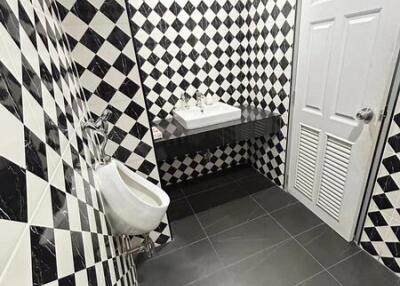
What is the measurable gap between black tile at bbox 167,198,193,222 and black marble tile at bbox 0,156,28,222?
1659 millimetres

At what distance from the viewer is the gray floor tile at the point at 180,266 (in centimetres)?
142

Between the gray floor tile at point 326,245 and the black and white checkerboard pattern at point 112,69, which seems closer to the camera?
the black and white checkerboard pattern at point 112,69

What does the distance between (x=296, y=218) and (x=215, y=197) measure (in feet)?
2.56

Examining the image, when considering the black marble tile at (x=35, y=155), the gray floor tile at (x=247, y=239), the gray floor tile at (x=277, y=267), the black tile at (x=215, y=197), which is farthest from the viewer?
the black tile at (x=215, y=197)

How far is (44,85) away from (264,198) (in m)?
1.97

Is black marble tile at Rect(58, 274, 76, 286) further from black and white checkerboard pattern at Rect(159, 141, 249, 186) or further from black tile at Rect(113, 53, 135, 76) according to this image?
black and white checkerboard pattern at Rect(159, 141, 249, 186)

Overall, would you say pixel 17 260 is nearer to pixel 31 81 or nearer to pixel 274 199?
pixel 31 81

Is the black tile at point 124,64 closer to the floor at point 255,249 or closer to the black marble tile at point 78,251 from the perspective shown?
the black marble tile at point 78,251

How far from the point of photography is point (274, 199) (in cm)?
205

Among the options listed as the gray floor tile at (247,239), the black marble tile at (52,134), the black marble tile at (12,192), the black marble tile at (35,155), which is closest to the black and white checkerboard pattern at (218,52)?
the gray floor tile at (247,239)

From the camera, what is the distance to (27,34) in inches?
23.0

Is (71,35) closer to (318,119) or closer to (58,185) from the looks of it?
(58,185)

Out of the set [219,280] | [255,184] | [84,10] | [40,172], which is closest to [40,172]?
[40,172]

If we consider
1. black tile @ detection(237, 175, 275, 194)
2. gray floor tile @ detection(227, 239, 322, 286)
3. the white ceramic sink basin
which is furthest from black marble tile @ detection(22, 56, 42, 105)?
black tile @ detection(237, 175, 275, 194)
